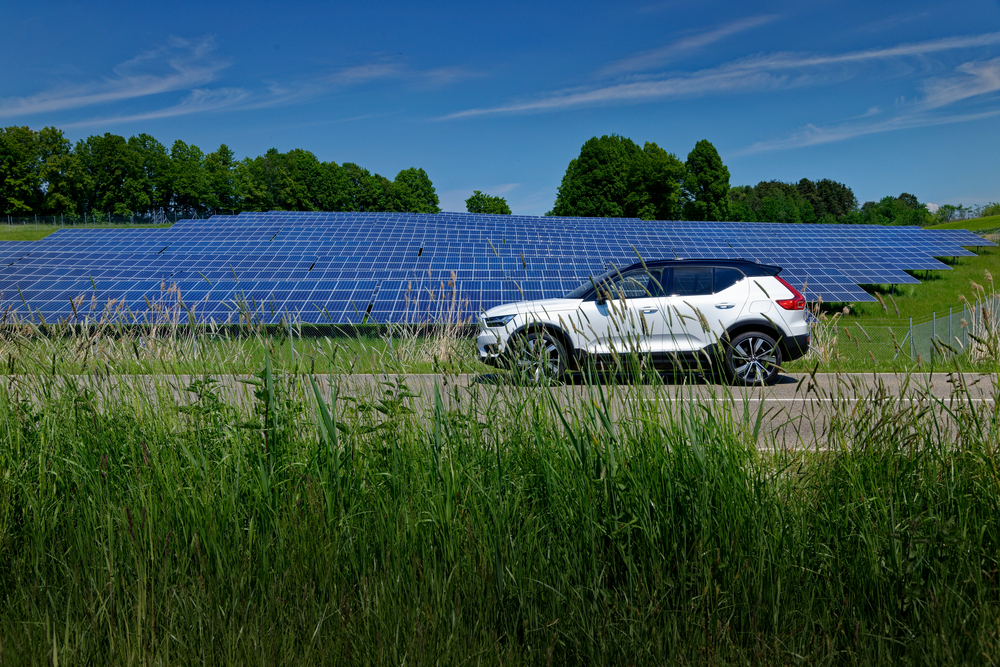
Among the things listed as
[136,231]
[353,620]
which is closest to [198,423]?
[353,620]

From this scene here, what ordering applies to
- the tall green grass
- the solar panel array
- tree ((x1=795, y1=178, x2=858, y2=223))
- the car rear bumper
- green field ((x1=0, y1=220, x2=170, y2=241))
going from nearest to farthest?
the tall green grass, the car rear bumper, the solar panel array, green field ((x1=0, y1=220, x2=170, y2=241)), tree ((x1=795, y1=178, x2=858, y2=223))

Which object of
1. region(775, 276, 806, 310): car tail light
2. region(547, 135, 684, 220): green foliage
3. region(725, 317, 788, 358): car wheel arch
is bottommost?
region(725, 317, 788, 358): car wheel arch

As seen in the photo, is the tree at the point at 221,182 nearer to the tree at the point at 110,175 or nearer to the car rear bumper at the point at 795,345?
the tree at the point at 110,175

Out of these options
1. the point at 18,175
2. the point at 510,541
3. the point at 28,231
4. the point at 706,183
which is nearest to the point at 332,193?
the point at 18,175

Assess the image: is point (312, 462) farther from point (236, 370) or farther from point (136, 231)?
point (136, 231)

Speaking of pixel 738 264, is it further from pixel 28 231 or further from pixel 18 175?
pixel 18 175

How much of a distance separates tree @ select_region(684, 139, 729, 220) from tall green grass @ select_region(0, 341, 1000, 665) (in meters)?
74.1

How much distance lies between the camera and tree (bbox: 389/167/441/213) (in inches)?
3863

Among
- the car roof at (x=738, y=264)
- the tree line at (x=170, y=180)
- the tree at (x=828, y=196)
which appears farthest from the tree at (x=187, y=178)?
the tree at (x=828, y=196)

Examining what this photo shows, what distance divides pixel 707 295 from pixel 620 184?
6639 centimetres

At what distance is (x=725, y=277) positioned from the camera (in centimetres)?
1036

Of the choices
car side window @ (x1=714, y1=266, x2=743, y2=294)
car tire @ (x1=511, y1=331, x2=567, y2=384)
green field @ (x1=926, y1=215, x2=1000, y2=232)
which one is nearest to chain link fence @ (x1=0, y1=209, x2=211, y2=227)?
car side window @ (x1=714, y1=266, x2=743, y2=294)

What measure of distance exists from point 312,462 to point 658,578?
166cm

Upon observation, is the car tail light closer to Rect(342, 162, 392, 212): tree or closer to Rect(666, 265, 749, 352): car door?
Rect(666, 265, 749, 352): car door
